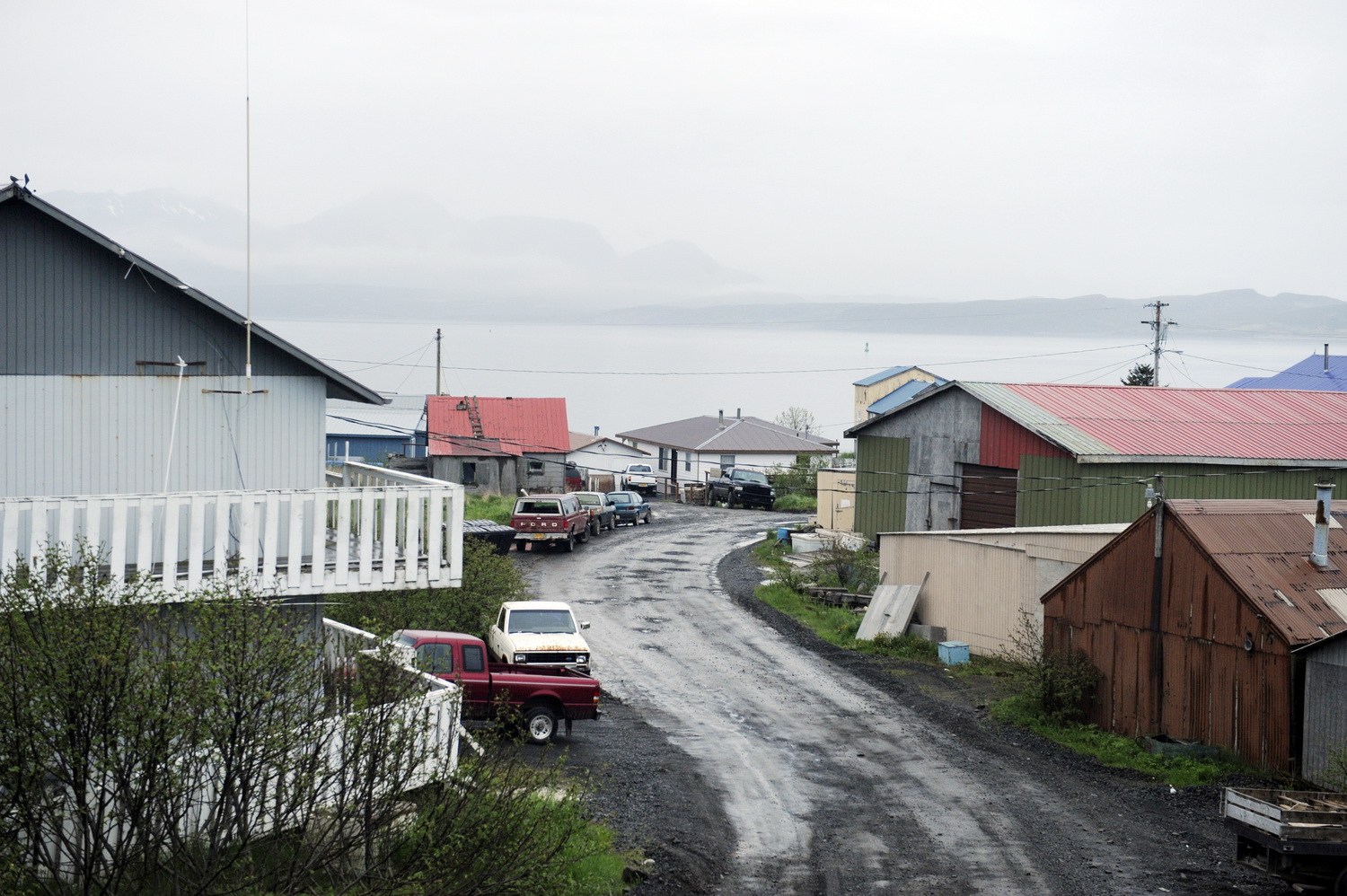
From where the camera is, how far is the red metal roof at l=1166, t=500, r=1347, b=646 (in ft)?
55.5

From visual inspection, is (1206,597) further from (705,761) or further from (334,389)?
(334,389)

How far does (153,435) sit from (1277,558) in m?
15.6

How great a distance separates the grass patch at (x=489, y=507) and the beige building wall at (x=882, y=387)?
31387 millimetres

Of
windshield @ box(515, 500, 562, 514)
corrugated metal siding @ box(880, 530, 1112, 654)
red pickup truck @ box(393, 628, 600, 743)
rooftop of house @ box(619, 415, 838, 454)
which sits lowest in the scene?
red pickup truck @ box(393, 628, 600, 743)

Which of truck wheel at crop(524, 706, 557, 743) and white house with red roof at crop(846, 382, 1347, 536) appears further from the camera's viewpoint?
white house with red roof at crop(846, 382, 1347, 536)

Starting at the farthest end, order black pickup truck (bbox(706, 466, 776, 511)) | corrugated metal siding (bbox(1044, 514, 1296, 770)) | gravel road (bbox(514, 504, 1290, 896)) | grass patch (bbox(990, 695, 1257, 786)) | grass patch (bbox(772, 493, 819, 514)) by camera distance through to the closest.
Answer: black pickup truck (bbox(706, 466, 776, 511))
grass patch (bbox(772, 493, 819, 514))
grass patch (bbox(990, 695, 1257, 786))
corrugated metal siding (bbox(1044, 514, 1296, 770))
gravel road (bbox(514, 504, 1290, 896))

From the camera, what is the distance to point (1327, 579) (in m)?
18.1

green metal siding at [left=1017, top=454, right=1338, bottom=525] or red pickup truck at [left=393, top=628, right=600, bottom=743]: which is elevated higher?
green metal siding at [left=1017, top=454, right=1338, bottom=525]

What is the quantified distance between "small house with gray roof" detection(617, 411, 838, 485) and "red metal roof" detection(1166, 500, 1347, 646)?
159ft

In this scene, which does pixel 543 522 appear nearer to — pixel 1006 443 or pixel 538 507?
pixel 538 507

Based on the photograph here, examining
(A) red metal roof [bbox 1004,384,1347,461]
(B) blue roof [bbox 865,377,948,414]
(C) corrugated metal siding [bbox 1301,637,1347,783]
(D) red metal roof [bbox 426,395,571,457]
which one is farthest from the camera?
(B) blue roof [bbox 865,377,948,414]

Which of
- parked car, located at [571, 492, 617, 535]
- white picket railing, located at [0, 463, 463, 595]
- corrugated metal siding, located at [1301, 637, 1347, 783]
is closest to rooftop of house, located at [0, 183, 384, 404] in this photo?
white picket railing, located at [0, 463, 463, 595]

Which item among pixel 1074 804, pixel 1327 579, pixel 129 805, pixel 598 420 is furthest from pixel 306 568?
pixel 598 420

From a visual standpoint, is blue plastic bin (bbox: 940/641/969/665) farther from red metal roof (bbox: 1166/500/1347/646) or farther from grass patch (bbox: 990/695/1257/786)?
red metal roof (bbox: 1166/500/1347/646)
